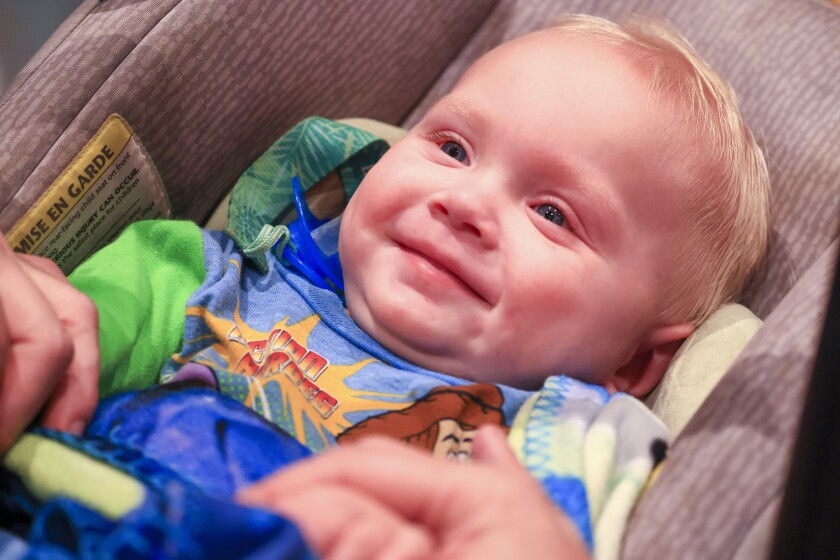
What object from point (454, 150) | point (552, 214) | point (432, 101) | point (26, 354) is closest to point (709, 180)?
point (552, 214)

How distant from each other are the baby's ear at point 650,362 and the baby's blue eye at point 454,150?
32 cm

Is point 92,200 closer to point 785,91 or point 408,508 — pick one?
point 408,508

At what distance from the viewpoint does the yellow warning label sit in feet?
3.16

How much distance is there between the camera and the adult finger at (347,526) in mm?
518

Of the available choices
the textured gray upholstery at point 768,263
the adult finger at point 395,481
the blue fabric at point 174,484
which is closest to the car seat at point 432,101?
the textured gray upholstery at point 768,263

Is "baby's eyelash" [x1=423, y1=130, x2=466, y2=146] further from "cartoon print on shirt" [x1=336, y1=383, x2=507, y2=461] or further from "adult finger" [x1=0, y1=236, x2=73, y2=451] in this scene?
"adult finger" [x1=0, y1=236, x2=73, y2=451]

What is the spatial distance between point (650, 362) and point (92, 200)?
2.35 feet

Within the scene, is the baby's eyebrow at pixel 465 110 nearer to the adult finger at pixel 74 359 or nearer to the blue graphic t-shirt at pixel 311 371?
the blue graphic t-shirt at pixel 311 371

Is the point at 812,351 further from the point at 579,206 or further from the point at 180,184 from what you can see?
the point at 180,184

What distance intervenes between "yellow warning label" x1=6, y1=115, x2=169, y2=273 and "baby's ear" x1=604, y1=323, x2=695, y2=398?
2.09ft

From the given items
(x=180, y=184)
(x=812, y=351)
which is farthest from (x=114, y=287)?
(x=812, y=351)

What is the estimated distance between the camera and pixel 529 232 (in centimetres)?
92

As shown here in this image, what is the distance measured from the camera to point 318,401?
89 cm

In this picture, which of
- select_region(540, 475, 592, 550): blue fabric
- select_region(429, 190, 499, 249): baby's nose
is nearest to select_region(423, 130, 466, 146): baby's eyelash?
select_region(429, 190, 499, 249): baby's nose
